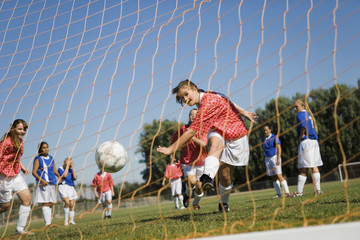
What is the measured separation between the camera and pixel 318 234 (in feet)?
6.03

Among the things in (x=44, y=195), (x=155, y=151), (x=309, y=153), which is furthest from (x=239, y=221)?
(x=155, y=151)

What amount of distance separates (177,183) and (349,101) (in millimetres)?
26481

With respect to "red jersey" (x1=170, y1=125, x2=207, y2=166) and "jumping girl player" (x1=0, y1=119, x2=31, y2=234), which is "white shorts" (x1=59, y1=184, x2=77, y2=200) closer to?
"red jersey" (x1=170, y1=125, x2=207, y2=166)

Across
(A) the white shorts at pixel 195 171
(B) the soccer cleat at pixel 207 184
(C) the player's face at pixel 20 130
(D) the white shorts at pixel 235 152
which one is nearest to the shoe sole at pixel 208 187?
(B) the soccer cleat at pixel 207 184

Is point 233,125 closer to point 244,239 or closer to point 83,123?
point 83,123

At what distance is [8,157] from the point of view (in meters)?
4.96

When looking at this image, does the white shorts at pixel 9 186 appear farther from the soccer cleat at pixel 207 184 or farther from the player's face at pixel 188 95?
the soccer cleat at pixel 207 184

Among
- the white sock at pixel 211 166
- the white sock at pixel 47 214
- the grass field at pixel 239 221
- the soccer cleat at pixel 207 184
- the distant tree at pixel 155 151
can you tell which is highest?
the distant tree at pixel 155 151

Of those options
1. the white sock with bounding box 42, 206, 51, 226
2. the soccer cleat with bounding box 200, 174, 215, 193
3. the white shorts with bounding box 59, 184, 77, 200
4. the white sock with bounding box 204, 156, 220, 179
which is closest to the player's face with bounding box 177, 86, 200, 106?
the white sock with bounding box 204, 156, 220, 179

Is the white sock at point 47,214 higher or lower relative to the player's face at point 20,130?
lower

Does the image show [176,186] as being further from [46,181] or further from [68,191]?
[46,181]

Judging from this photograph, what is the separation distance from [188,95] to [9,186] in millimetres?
2744

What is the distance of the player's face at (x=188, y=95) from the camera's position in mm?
4250

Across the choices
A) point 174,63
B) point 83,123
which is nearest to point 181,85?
point 174,63
